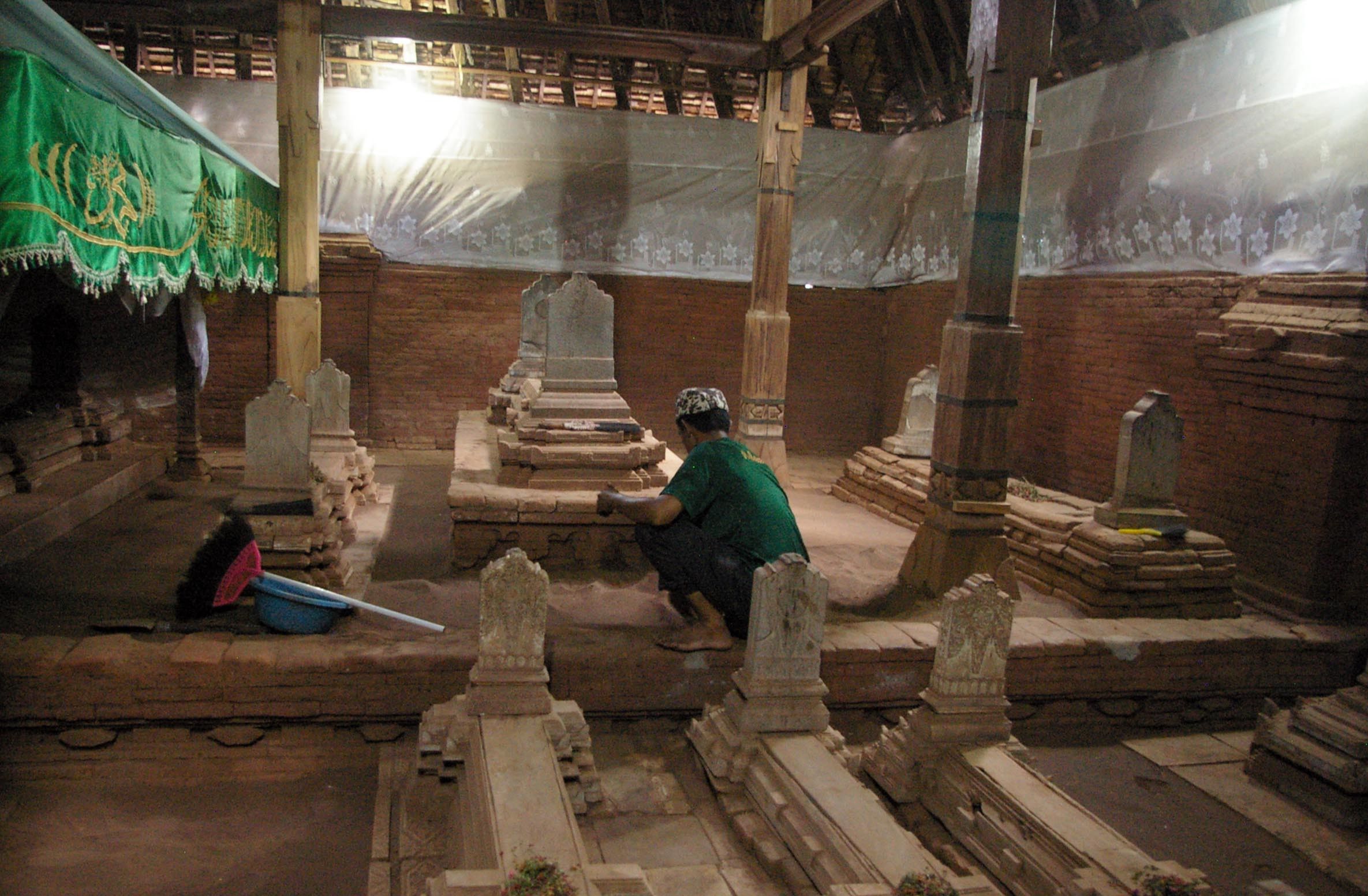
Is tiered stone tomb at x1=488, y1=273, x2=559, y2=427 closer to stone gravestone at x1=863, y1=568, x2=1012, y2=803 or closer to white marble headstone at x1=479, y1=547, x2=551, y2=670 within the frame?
white marble headstone at x1=479, y1=547, x2=551, y2=670

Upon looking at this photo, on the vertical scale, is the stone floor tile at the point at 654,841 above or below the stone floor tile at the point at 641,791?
above

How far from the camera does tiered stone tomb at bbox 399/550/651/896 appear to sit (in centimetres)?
314

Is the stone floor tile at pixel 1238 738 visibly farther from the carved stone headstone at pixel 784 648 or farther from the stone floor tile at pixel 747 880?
the stone floor tile at pixel 747 880

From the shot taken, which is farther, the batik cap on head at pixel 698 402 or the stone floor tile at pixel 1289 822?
the batik cap on head at pixel 698 402

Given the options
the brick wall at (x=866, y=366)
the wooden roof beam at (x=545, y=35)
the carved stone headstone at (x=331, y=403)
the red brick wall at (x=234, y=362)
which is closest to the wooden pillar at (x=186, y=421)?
the carved stone headstone at (x=331, y=403)

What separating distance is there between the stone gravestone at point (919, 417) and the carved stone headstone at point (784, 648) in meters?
5.68

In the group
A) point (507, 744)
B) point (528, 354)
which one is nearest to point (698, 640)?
point (507, 744)

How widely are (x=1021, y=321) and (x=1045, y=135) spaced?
6.04ft

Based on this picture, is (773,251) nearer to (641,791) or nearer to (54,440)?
(641,791)

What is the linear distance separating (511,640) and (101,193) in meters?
2.54

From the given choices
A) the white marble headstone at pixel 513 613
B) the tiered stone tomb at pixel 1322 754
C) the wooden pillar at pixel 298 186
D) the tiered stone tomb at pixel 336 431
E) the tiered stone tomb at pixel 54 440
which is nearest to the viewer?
the white marble headstone at pixel 513 613

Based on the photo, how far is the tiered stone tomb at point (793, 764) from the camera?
321 centimetres

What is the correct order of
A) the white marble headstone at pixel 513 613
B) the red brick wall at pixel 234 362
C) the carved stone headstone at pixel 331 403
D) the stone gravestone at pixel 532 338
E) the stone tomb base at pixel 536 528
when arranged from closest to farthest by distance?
the white marble headstone at pixel 513 613, the stone tomb base at pixel 536 528, the carved stone headstone at pixel 331 403, the stone gravestone at pixel 532 338, the red brick wall at pixel 234 362

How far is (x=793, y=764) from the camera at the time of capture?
147 inches
